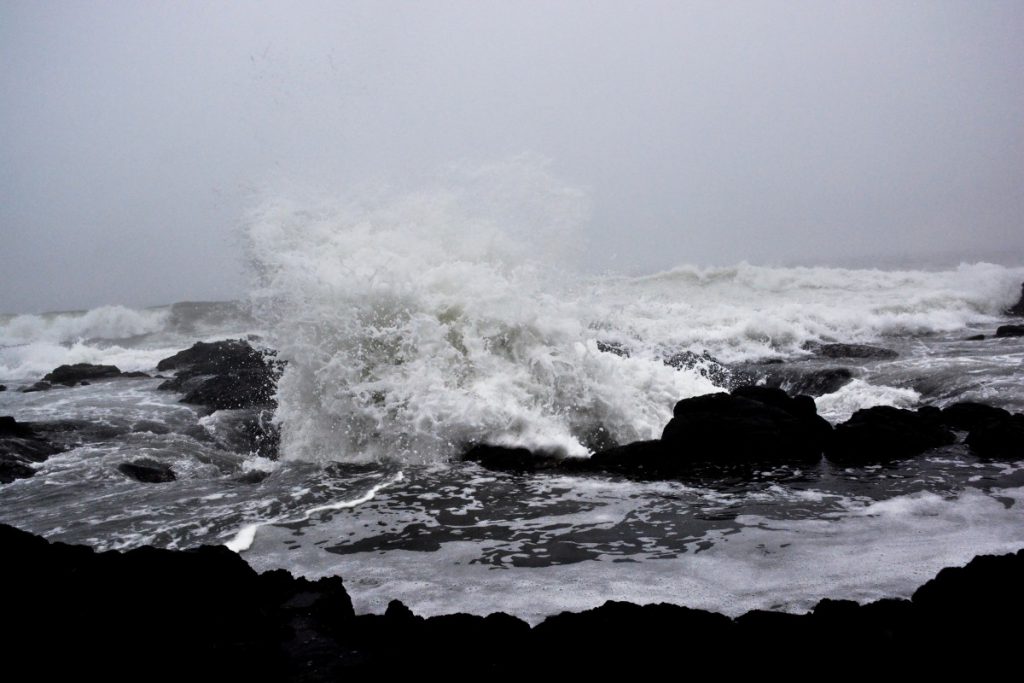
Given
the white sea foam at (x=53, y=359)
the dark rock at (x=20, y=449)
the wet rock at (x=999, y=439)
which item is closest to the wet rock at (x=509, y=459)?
the wet rock at (x=999, y=439)

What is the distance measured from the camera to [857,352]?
17297mm

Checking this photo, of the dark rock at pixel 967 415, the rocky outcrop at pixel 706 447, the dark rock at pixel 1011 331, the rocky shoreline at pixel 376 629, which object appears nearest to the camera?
the rocky shoreline at pixel 376 629

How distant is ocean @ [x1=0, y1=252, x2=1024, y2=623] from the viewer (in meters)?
4.50

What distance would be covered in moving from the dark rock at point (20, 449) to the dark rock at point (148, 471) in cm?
107

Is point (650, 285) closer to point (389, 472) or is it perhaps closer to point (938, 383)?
point (938, 383)

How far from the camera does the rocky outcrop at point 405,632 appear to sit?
8.87 ft

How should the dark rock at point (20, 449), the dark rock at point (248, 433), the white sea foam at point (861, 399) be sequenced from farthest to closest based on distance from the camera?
1. the white sea foam at point (861, 399)
2. the dark rock at point (248, 433)
3. the dark rock at point (20, 449)

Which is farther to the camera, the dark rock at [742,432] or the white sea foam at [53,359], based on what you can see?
the white sea foam at [53,359]

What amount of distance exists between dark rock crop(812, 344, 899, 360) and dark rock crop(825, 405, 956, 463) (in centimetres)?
1004

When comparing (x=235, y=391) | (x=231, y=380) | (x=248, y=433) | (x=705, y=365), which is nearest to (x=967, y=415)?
(x=705, y=365)

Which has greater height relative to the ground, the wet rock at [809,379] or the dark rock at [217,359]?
the dark rock at [217,359]

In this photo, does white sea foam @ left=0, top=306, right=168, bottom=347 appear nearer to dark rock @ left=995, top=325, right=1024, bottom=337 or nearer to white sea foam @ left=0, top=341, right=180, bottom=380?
white sea foam @ left=0, top=341, right=180, bottom=380

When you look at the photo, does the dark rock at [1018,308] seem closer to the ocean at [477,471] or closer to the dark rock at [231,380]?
the ocean at [477,471]

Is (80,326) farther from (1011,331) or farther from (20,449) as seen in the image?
(1011,331)
